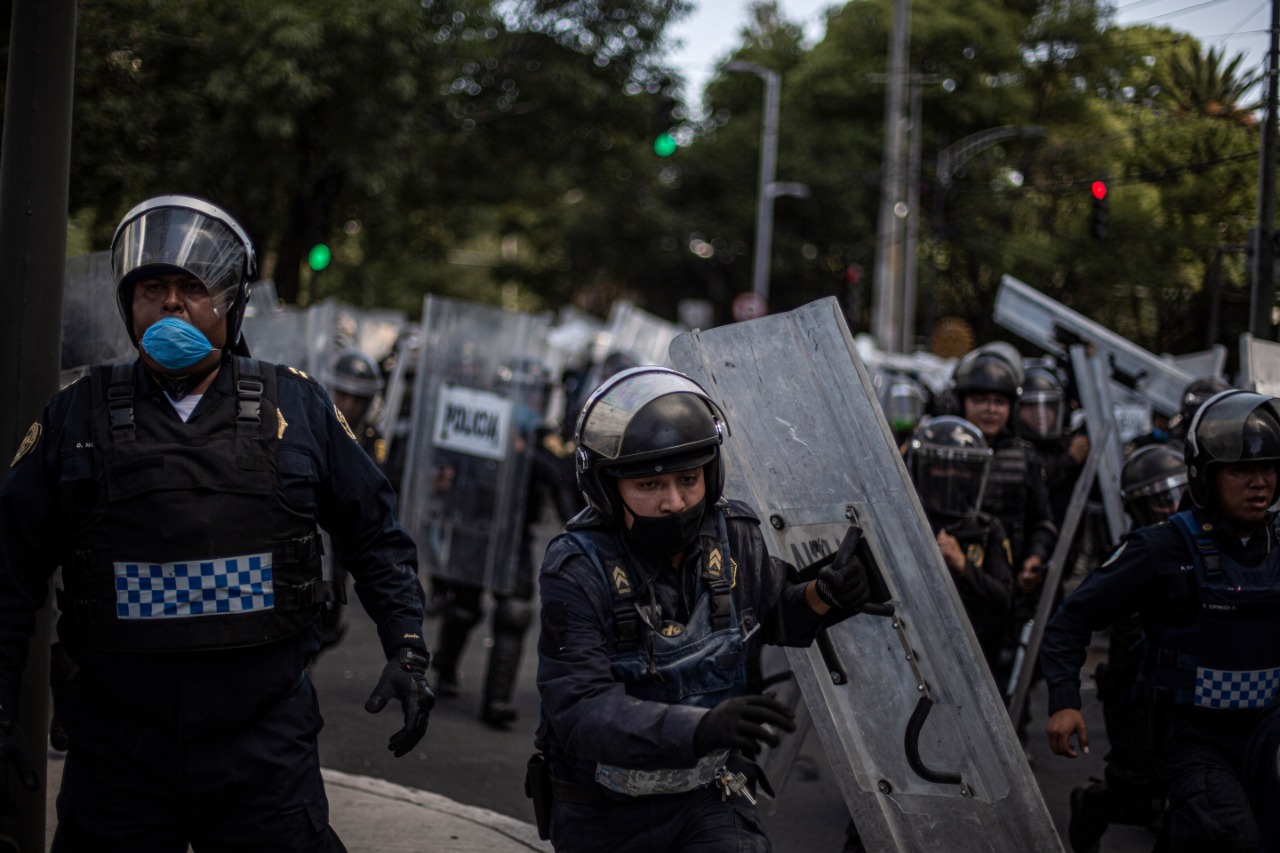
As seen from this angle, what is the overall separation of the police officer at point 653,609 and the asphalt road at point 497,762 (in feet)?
8.33

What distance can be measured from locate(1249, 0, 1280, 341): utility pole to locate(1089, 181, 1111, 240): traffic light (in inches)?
195

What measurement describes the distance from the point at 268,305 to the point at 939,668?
16.9 feet

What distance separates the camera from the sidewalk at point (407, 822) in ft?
14.9

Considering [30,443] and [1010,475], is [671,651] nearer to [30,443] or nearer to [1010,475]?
[30,443]

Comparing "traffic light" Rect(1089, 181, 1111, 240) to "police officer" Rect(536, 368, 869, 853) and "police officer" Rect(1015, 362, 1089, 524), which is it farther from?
"police officer" Rect(536, 368, 869, 853)

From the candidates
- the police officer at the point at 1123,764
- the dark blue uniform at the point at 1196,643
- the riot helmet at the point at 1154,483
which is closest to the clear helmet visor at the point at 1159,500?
the riot helmet at the point at 1154,483

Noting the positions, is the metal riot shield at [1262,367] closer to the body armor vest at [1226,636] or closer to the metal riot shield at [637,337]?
the body armor vest at [1226,636]

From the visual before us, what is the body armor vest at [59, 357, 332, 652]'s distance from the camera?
2672mm

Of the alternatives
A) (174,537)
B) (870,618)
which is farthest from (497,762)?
(174,537)

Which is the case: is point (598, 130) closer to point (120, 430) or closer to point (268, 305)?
point (268, 305)

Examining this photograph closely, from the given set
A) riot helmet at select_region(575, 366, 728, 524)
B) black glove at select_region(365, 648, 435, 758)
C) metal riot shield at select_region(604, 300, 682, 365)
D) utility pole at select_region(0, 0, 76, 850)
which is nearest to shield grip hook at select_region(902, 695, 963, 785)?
riot helmet at select_region(575, 366, 728, 524)

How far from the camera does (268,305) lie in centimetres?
730

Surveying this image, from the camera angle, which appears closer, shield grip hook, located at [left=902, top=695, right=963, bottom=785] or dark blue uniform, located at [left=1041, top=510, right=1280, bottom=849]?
shield grip hook, located at [left=902, top=695, right=963, bottom=785]

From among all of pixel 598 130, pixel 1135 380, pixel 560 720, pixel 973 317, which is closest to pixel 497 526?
pixel 1135 380
